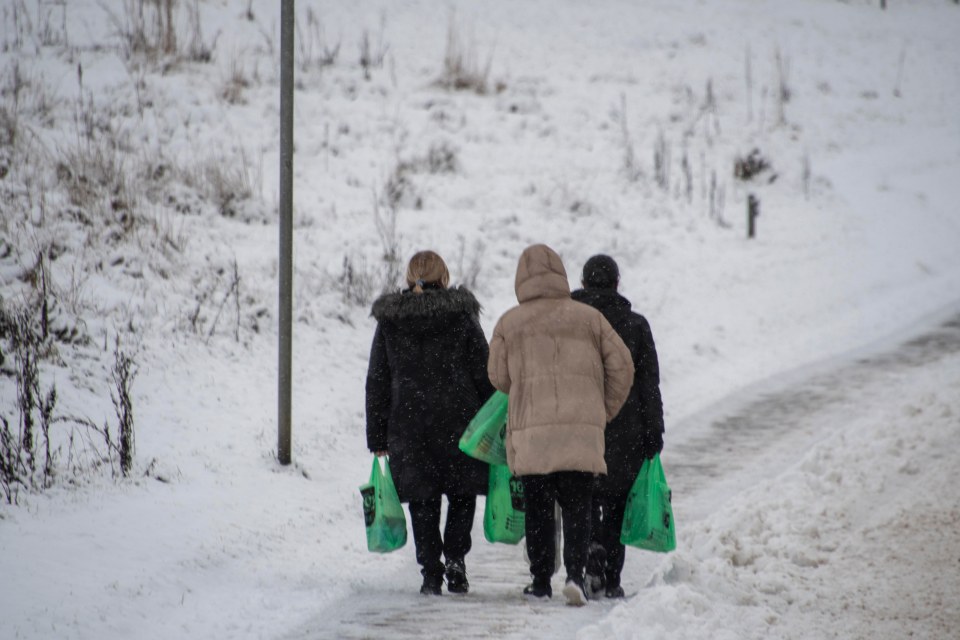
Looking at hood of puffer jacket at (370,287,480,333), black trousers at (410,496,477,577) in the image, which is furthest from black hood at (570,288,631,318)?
black trousers at (410,496,477,577)

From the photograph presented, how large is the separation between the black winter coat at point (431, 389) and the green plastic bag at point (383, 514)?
105 millimetres

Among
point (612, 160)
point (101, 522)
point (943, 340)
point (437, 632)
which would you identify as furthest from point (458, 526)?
point (612, 160)

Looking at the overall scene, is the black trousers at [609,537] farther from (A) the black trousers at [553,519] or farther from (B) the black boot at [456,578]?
(B) the black boot at [456,578]

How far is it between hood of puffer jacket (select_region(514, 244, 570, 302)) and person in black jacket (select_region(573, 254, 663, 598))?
1.18 feet

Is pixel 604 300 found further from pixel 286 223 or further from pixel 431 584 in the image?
pixel 286 223

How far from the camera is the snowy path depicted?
4.75m

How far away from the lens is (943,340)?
41.8 feet

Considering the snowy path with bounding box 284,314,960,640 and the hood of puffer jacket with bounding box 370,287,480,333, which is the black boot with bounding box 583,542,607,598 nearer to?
the snowy path with bounding box 284,314,960,640

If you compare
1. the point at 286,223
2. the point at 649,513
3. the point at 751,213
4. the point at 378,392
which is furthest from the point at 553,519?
the point at 751,213

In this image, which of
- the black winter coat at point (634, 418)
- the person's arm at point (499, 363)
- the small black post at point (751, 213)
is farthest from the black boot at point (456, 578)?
the small black post at point (751, 213)

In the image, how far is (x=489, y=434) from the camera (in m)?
5.23

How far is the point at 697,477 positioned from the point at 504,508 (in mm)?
2874

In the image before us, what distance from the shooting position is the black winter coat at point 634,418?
531 centimetres

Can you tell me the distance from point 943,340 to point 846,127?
1454 centimetres
